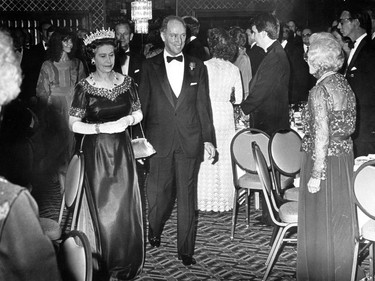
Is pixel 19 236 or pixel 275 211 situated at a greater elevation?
pixel 19 236

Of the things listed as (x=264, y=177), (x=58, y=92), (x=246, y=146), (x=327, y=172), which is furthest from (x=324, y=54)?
(x=58, y=92)

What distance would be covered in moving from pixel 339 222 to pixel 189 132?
4.28 feet

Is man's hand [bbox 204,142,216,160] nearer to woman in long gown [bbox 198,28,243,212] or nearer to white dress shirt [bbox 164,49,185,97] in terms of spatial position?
white dress shirt [bbox 164,49,185,97]

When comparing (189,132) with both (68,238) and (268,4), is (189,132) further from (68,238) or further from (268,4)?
(268,4)

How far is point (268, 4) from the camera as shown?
1399 cm

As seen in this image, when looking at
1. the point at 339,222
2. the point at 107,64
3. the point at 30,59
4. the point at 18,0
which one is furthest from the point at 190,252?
the point at 18,0

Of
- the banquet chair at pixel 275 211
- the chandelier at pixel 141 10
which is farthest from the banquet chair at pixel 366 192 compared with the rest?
the chandelier at pixel 141 10

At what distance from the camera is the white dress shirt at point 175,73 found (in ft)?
15.4

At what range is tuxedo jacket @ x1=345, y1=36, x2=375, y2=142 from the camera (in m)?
5.97

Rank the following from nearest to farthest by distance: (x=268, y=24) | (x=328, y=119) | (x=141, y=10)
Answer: (x=328, y=119) < (x=268, y=24) < (x=141, y=10)

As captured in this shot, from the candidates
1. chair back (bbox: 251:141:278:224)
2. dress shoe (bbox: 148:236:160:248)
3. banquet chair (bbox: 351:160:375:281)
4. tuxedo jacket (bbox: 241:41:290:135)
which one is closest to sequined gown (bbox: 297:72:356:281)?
banquet chair (bbox: 351:160:375:281)

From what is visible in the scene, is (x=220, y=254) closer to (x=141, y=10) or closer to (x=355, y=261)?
(x=355, y=261)

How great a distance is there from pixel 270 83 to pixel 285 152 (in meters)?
A: 0.94

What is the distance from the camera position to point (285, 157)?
484cm
